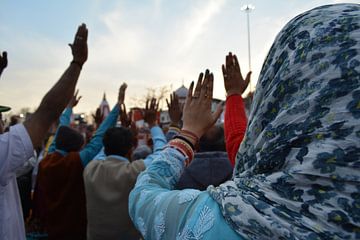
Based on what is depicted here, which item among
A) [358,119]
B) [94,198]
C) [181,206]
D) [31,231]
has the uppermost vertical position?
[358,119]

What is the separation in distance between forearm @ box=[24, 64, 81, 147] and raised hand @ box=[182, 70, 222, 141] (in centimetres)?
89

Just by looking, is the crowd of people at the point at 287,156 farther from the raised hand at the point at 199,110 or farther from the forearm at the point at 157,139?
the forearm at the point at 157,139

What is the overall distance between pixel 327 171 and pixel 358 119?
157 millimetres

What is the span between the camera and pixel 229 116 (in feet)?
7.20

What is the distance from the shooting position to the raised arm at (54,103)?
80.3 inches

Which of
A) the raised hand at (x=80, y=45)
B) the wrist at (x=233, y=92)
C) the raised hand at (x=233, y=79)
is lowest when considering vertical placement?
the wrist at (x=233, y=92)

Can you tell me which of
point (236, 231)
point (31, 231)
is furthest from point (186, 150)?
point (31, 231)

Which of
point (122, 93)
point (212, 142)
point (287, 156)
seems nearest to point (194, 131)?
point (287, 156)

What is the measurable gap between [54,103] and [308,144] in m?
1.59

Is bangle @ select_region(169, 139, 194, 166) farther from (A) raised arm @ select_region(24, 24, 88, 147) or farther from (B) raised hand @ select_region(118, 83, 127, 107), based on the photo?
(B) raised hand @ select_region(118, 83, 127, 107)

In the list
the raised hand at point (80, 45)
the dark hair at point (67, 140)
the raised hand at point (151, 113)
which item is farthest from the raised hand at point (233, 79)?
the dark hair at point (67, 140)

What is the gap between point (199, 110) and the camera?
5.18ft

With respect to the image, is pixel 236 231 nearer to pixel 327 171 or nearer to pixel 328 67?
pixel 327 171

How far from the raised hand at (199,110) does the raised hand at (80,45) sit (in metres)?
1.05
